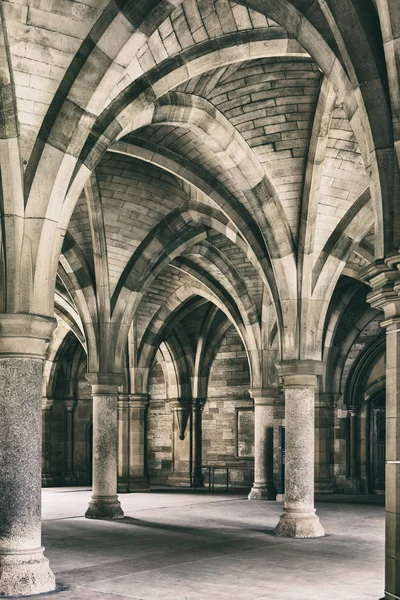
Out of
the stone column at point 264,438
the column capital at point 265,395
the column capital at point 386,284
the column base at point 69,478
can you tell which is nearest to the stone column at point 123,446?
the stone column at point 264,438

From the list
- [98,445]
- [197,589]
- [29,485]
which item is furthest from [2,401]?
[98,445]

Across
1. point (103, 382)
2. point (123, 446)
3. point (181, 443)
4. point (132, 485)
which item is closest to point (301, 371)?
point (103, 382)

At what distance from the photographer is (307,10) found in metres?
7.33

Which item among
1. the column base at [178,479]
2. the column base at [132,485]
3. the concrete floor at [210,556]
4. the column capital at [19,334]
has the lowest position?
the column base at [178,479]

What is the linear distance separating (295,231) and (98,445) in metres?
4.93

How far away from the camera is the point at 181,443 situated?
995 inches

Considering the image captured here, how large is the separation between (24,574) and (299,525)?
17.5ft

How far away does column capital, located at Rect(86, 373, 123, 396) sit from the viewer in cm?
1422

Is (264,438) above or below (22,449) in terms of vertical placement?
below

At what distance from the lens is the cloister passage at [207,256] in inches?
294

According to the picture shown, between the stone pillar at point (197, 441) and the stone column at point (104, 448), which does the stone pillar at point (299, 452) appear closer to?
the stone column at point (104, 448)

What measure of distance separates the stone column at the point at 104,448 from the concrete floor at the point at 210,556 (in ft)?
1.14

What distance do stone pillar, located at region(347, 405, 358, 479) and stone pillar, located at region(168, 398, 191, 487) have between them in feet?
17.2

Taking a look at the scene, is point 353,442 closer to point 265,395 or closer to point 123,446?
point 265,395
